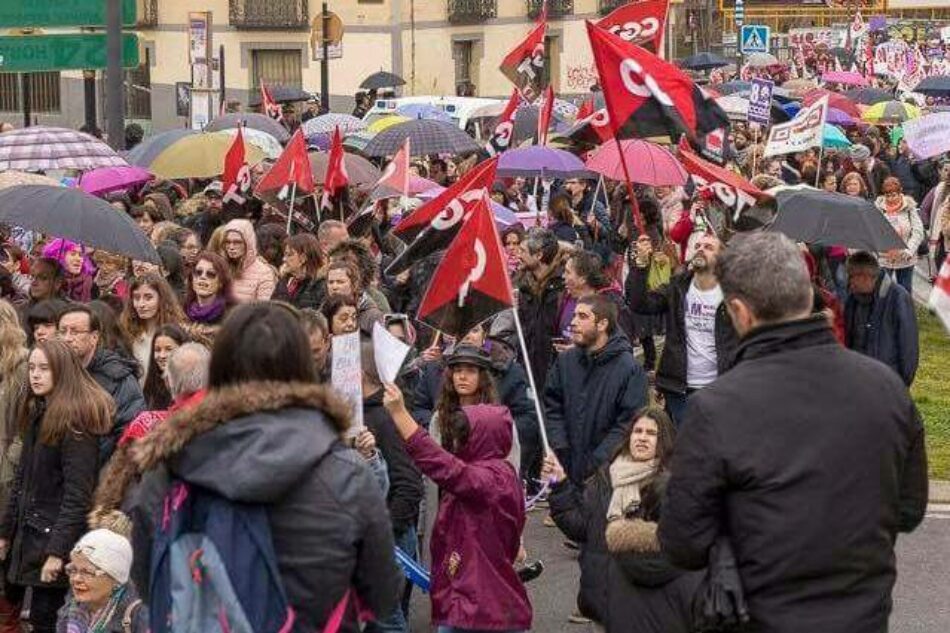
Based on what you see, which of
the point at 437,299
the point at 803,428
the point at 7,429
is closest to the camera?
the point at 803,428

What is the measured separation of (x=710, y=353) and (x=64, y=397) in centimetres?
397

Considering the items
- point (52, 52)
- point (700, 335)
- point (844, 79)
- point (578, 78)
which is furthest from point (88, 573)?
point (578, 78)

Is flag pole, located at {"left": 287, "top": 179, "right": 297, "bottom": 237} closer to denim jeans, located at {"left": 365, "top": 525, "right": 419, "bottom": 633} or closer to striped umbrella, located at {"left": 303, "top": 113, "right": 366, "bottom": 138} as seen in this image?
denim jeans, located at {"left": 365, "top": 525, "right": 419, "bottom": 633}

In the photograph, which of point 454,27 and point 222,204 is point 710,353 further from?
point 454,27

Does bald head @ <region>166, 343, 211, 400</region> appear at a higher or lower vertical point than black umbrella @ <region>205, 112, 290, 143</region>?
lower

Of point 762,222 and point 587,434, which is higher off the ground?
point 762,222

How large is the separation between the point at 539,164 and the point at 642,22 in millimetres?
3800

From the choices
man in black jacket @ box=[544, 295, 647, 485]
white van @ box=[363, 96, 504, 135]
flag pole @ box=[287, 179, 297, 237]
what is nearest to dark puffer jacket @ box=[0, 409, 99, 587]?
man in black jacket @ box=[544, 295, 647, 485]

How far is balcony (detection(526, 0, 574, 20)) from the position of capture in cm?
5116

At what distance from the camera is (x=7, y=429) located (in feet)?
26.6

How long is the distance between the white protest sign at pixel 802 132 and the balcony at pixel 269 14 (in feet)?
98.0

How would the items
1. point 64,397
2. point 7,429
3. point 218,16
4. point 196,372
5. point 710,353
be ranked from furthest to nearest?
point 218,16, point 710,353, point 7,429, point 64,397, point 196,372

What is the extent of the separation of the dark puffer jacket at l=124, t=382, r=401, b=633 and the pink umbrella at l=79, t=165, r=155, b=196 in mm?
12334

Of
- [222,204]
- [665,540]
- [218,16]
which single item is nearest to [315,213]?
[222,204]
